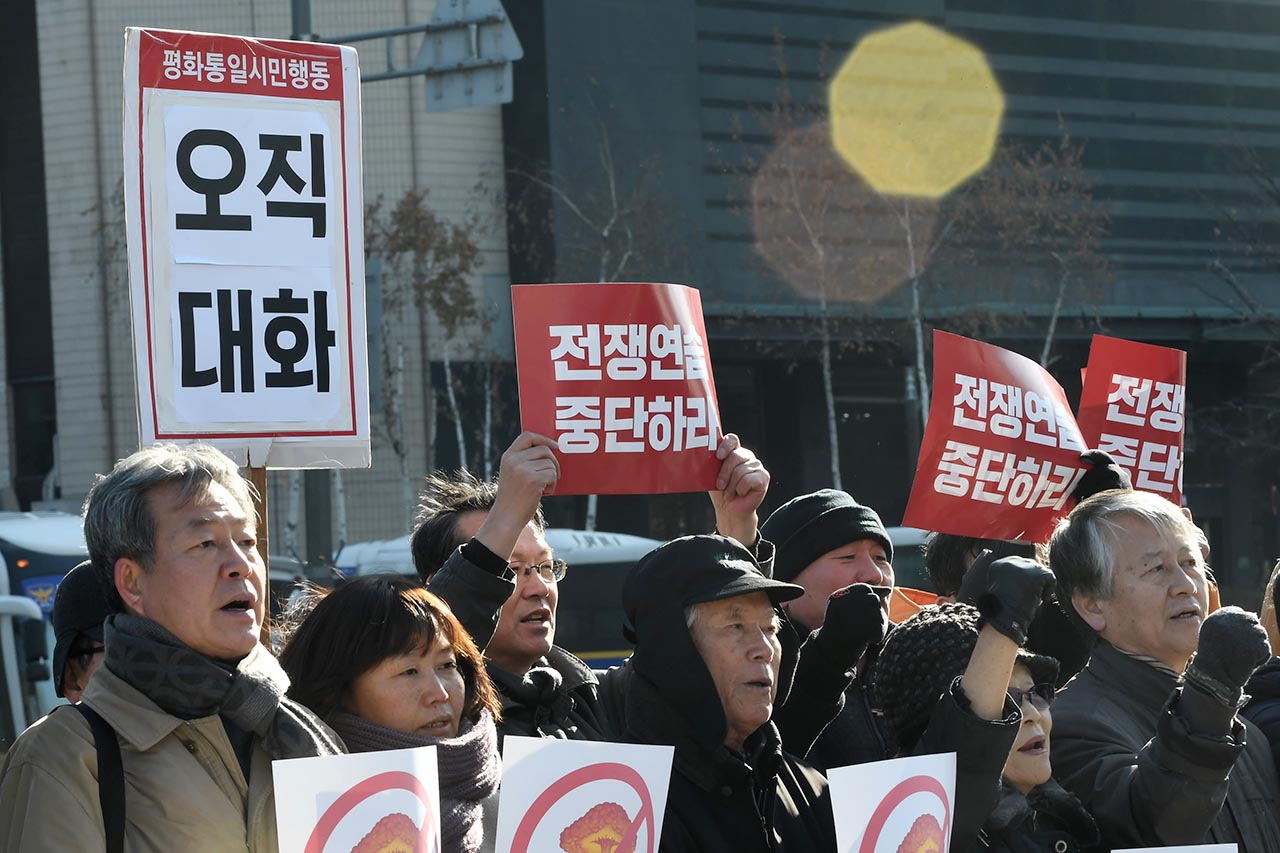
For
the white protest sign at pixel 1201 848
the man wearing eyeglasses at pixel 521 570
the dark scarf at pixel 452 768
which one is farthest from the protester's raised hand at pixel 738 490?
the white protest sign at pixel 1201 848

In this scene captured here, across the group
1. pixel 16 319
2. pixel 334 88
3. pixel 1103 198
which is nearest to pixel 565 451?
pixel 334 88

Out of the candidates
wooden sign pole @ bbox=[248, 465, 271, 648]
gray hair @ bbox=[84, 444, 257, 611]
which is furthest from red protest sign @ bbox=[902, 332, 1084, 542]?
gray hair @ bbox=[84, 444, 257, 611]

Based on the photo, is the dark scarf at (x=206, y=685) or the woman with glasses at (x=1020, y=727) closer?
the dark scarf at (x=206, y=685)

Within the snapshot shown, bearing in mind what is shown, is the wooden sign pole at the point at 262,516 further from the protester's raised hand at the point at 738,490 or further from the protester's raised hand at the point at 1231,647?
the protester's raised hand at the point at 1231,647

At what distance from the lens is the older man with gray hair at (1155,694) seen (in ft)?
11.1

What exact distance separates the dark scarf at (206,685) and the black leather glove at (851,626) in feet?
4.10

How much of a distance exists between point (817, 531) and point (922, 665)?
2.79ft

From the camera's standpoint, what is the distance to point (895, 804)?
3.11 meters

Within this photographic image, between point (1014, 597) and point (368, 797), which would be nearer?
point (368, 797)

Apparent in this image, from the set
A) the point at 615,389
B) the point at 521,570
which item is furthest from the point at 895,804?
the point at 615,389

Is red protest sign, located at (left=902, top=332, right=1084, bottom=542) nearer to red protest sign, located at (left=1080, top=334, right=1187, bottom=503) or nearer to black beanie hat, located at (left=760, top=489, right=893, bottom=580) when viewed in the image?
black beanie hat, located at (left=760, top=489, right=893, bottom=580)

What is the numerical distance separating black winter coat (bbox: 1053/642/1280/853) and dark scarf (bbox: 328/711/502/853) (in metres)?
1.36

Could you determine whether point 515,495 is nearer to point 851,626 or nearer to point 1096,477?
point 851,626

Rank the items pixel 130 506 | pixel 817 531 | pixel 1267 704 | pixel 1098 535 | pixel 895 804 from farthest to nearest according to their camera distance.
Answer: pixel 817 531
pixel 1267 704
pixel 1098 535
pixel 895 804
pixel 130 506
